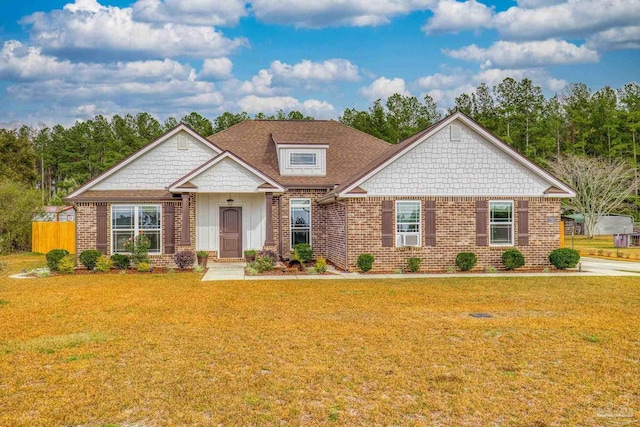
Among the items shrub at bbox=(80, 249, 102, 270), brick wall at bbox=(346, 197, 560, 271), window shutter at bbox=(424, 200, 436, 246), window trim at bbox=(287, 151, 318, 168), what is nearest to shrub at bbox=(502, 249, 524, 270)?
brick wall at bbox=(346, 197, 560, 271)

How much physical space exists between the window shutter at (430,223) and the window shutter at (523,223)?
3180mm

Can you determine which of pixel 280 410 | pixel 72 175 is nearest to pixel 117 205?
pixel 280 410

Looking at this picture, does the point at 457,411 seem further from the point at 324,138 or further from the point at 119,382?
the point at 324,138

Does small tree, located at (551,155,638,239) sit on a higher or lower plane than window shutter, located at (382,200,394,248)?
higher

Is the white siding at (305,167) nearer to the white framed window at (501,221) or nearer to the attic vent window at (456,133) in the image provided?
the attic vent window at (456,133)

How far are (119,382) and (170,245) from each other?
49.9 ft

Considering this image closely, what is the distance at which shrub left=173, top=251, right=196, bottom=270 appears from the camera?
67.5 feet

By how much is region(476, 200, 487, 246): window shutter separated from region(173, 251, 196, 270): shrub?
408 inches

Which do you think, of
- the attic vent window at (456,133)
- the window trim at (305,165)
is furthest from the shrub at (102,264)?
the attic vent window at (456,133)

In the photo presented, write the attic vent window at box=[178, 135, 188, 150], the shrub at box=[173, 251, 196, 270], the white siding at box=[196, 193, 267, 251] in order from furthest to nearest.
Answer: the white siding at box=[196, 193, 267, 251] < the attic vent window at box=[178, 135, 188, 150] < the shrub at box=[173, 251, 196, 270]

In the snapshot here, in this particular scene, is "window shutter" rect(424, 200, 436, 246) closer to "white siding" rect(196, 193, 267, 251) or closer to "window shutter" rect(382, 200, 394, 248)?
"window shutter" rect(382, 200, 394, 248)

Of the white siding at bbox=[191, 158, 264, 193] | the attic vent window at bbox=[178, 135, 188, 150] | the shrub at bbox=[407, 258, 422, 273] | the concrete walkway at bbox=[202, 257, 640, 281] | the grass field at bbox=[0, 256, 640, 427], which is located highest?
the attic vent window at bbox=[178, 135, 188, 150]

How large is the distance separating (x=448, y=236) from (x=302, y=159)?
24.4 ft

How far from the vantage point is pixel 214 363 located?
7.65m
